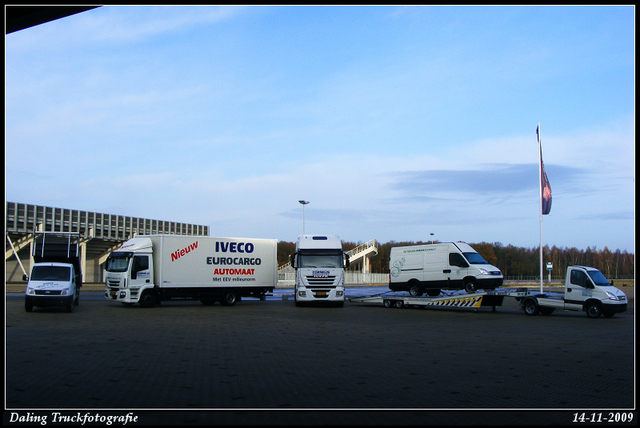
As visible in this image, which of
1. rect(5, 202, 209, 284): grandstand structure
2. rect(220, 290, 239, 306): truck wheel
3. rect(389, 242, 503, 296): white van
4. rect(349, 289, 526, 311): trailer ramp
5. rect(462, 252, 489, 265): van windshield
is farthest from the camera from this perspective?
rect(5, 202, 209, 284): grandstand structure

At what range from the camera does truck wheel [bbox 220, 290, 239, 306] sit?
2567 cm

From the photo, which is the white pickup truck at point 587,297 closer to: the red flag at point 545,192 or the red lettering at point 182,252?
the red flag at point 545,192

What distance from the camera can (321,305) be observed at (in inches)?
1061

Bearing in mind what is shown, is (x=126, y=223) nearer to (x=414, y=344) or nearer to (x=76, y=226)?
(x=76, y=226)

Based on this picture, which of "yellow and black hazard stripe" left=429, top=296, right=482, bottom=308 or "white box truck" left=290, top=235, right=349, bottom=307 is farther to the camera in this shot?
"white box truck" left=290, top=235, right=349, bottom=307

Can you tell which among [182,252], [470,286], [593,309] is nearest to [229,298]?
[182,252]

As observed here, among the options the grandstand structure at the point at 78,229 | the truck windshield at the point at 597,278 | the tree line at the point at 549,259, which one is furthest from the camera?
the tree line at the point at 549,259

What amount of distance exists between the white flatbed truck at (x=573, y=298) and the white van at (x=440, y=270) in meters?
0.56

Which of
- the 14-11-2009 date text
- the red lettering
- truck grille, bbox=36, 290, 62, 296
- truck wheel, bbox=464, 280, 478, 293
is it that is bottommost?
the 14-11-2009 date text

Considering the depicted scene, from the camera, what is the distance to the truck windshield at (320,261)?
24844 millimetres

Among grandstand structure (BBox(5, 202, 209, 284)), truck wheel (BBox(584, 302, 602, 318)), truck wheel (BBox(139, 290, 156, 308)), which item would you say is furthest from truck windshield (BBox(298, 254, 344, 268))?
grandstand structure (BBox(5, 202, 209, 284))

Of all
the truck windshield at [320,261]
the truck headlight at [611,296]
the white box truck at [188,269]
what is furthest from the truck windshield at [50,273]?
the truck headlight at [611,296]

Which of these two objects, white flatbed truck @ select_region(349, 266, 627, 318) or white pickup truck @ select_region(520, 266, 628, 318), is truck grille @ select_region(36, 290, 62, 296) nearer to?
white flatbed truck @ select_region(349, 266, 627, 318)

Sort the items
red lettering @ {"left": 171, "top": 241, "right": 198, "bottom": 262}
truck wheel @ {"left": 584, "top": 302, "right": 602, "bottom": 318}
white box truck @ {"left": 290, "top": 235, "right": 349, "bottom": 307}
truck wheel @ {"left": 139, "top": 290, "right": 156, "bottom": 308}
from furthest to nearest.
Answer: white box truck @ {"left": 290, "top": 235, "right": 349, "bottom": 307} < red lettering @ {"left": 171, "top": 241, "right": 198, "bottom": 262} < truck wheel @ {"left": 139, "top": 290, "right": 156, "bottom": 308} < truck wheel @ {"left": 584, "top": 302, "right": 602, "bottom": 318}
